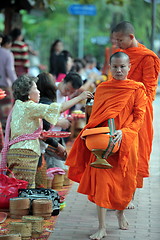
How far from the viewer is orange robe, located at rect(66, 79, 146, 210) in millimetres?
5324

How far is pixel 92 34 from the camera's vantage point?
1736 inches

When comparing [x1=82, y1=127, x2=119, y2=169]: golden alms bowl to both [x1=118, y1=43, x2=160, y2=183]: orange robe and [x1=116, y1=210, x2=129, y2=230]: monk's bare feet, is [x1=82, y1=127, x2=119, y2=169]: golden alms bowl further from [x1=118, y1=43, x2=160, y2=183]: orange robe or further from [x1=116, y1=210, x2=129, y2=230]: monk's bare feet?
[x1=118, y1=43, x2=160, y2=183]: orange robe

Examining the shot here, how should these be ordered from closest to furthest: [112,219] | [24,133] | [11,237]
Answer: [11,237]
[112,219]
[24,133]

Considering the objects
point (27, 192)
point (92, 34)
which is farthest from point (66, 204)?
point (92, 34)

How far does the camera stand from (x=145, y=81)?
20.5ft

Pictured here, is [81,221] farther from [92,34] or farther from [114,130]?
[92,34]

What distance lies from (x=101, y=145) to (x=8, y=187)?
135 centimetres

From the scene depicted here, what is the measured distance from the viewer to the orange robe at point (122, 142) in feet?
17.5

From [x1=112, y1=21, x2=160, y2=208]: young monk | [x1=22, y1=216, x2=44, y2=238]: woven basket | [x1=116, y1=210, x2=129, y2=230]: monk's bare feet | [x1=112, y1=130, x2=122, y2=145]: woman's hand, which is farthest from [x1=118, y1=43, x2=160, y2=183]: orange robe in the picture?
[x1=22, y1=216, x2=44, y2=238]: woven basket

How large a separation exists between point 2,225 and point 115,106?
5.07 feet

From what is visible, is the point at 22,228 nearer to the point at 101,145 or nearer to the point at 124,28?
the point at 101,145

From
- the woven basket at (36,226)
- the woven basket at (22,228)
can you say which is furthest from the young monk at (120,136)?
the woven basket at (22,228)

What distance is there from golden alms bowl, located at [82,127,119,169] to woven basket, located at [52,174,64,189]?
1.99 meters

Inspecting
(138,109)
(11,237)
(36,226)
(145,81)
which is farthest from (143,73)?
(11,237)
